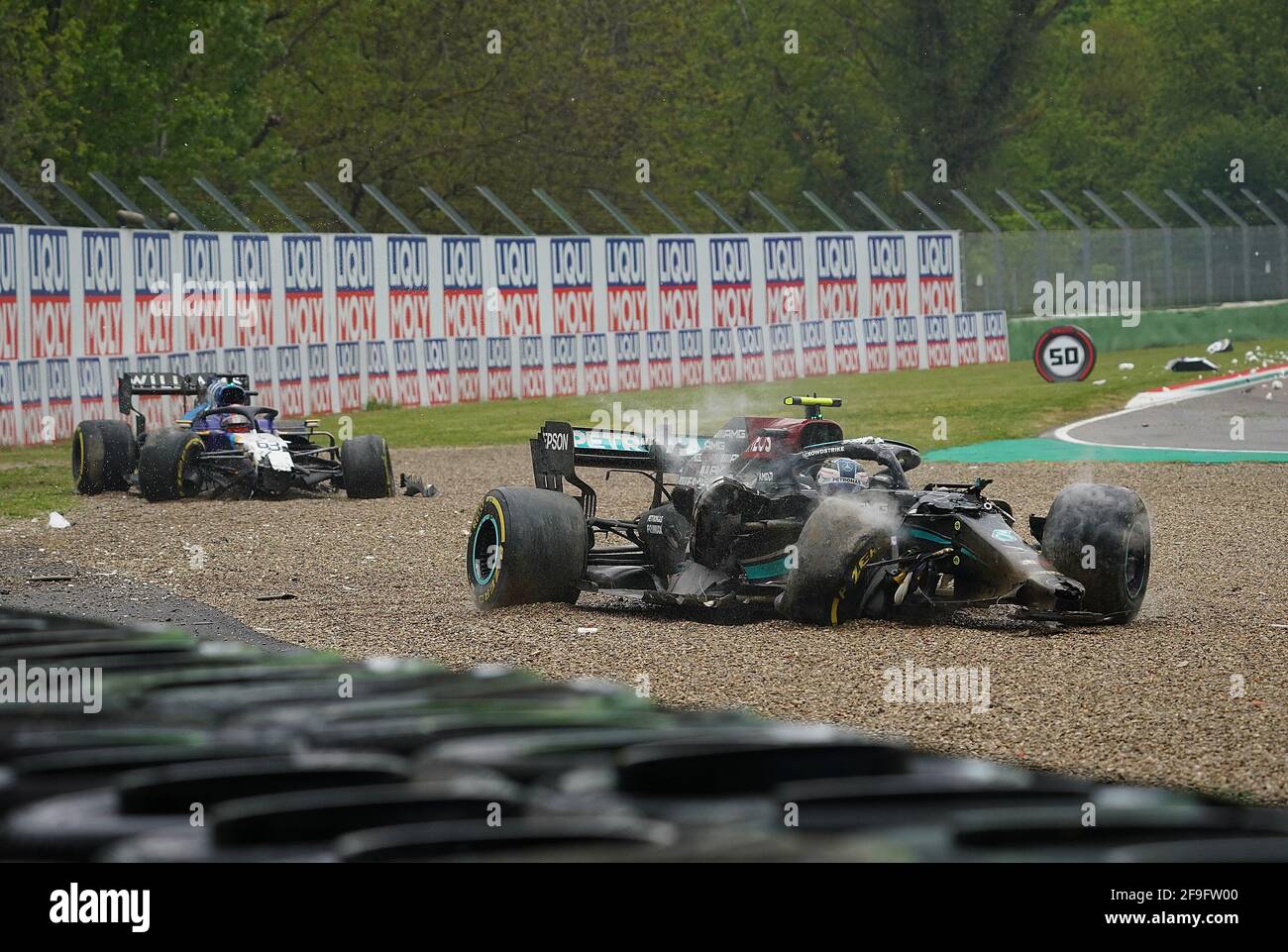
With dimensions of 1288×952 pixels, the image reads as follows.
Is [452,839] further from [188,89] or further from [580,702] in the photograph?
[188,89]

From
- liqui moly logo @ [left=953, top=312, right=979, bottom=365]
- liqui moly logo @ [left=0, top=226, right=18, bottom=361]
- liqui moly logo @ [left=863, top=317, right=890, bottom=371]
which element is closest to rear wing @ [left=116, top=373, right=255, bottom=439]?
liqui moly logo @ [left=0, top=226, right=18, bottom=361]

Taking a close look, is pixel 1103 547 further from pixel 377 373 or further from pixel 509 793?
pixel 377 373

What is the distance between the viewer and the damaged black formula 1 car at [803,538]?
9.16 metres

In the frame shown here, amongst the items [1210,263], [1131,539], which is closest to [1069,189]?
[1210,263]

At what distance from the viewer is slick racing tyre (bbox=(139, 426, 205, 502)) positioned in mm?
16672

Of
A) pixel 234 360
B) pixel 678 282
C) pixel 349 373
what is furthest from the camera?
pixel 678 282

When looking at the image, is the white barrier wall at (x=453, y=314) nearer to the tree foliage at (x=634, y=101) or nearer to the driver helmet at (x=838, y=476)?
the tree foliage at (x=634, y=101)

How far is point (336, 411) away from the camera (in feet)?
96.5

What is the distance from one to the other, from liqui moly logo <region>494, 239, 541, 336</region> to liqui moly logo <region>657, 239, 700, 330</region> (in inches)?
124

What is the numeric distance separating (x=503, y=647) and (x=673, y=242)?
90.9 feet

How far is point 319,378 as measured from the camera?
29109 millimetres

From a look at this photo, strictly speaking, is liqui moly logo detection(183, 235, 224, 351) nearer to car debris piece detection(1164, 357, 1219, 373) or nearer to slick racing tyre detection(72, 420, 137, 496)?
slick racing tyre detection(72, 420, 137, 496)

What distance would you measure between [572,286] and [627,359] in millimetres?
1681

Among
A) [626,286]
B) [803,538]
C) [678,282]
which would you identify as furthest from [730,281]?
[803,538]
